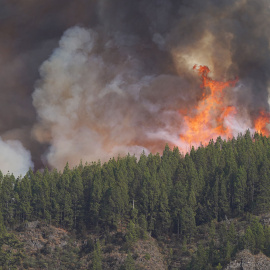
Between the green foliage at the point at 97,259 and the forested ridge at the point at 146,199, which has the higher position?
the forested ridge at the point at 146,199

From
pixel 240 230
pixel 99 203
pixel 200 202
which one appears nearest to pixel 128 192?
pixel 99 203

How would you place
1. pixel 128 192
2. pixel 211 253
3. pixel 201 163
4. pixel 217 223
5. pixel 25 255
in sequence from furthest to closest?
pixel 201 163 → pixel 128 192 → pixel 217 223 → pixel 25 255 → pixel 211 253

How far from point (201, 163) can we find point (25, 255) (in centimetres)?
7091

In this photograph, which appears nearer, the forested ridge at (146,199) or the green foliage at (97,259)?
the green foliage at (97,259)

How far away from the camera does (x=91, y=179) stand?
186750 mm

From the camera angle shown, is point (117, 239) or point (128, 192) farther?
point (128, 192)

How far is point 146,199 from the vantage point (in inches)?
6811

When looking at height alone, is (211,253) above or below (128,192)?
below

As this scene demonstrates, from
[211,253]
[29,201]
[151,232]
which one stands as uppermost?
[29,201]

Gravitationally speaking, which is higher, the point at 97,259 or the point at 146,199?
the point at 146,199

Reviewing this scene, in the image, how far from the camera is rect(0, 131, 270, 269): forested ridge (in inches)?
6668

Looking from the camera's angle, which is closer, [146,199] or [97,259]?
[97,259]

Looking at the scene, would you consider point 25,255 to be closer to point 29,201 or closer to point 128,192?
point 29,201

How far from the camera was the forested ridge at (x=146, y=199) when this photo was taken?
169375 millimetres
